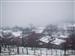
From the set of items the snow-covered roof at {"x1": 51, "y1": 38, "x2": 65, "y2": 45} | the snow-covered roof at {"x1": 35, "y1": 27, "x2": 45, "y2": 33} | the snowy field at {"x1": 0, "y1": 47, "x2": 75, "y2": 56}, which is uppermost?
the snow-covered roof at {"x1": 35, "y1": 27, "x2": 45, "y2": 33}

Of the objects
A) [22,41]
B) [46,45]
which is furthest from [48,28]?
[22,41]

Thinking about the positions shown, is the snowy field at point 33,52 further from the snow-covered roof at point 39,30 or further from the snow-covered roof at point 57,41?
the snow-covered roof at point 39,30

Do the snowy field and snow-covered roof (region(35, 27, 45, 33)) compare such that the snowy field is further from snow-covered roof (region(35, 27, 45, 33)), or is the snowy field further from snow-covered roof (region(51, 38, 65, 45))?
snow-covered roof (region(35, 27, 45, 33))

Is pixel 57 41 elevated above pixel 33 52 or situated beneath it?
elevated above

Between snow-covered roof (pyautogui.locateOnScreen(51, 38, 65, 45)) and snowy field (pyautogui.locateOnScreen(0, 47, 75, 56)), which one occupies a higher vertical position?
snow-covered roof (pyautogui.locateOnScreen(51, 38, 65, 45))

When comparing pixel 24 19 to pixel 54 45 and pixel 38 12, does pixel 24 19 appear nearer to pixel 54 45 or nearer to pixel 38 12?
pixel 38 12

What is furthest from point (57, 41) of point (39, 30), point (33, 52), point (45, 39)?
point (33, 52)

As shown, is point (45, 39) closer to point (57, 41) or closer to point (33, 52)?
point (57, 41)

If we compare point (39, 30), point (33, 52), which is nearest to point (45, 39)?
point (39, 30)

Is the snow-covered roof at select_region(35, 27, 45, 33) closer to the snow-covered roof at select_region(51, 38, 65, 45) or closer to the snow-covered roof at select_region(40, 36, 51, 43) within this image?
the snow-covered roof at select_region(40, 36, 51, 43)

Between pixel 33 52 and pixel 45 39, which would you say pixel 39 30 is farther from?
pixel 33 52

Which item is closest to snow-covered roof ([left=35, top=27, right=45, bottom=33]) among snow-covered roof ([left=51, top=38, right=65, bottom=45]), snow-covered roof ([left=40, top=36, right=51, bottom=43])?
snow-covered roof ([left=40, top=36, right=51, bottom=43])

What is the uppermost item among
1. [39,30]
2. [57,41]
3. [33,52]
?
[39,30]

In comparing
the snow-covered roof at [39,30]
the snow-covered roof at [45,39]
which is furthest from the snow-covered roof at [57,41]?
the snow-covered roof at [39,30]
